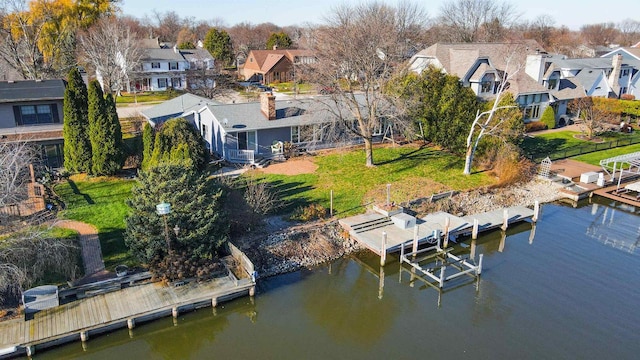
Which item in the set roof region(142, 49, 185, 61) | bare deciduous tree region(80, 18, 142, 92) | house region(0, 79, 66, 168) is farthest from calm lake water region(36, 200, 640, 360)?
roof region(142, 49, 185, 61)

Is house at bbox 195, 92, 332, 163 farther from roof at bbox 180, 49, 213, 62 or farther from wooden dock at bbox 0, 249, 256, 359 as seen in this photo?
roof at bbox 180, 49, 213, 62

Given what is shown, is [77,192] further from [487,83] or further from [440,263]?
[487,83]

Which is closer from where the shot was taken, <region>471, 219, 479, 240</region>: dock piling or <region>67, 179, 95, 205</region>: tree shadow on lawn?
<region>471, 219, 479, 240</region>: dock piling

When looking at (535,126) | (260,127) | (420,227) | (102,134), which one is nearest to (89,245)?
A: (102,134)

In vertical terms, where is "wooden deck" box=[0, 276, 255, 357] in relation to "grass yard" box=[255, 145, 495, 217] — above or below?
below

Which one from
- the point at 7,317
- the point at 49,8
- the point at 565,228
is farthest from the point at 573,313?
the point at 49,8

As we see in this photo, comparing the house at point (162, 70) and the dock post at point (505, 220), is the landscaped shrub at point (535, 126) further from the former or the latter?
the house at point (162, 70)

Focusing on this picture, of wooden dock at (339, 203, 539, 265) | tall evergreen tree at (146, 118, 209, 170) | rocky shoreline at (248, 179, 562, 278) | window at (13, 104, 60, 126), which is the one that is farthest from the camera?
window at (13, 104, 60, 126)
